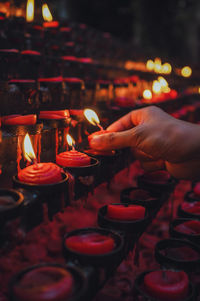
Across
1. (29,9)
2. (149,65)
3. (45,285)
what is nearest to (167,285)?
(45,285)

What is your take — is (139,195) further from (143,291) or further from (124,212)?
(143,291)

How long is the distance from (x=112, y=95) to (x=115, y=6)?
345 inches

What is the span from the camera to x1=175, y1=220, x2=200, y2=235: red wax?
228 cm

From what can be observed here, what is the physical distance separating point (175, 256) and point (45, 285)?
1.12 m

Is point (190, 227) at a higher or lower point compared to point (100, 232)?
lower

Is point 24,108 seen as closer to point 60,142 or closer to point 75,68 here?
point 60,142

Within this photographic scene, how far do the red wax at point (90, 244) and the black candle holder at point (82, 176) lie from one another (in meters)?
0.31

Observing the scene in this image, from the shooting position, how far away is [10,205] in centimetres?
123

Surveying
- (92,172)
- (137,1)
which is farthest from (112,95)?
(137,1)

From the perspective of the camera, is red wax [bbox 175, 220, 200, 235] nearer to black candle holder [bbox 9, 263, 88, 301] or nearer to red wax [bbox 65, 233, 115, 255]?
red wax [bbox 65, 233, 115, 255]

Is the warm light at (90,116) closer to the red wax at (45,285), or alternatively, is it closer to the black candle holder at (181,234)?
the black candle holder at (181,234)

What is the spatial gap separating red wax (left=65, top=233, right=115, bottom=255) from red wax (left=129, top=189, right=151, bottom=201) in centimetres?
83

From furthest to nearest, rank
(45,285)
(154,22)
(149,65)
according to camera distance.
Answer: (154,22)
(149,65)
(45,285)

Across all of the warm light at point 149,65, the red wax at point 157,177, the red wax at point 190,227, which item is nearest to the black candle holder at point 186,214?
the red wax at point 190,227
